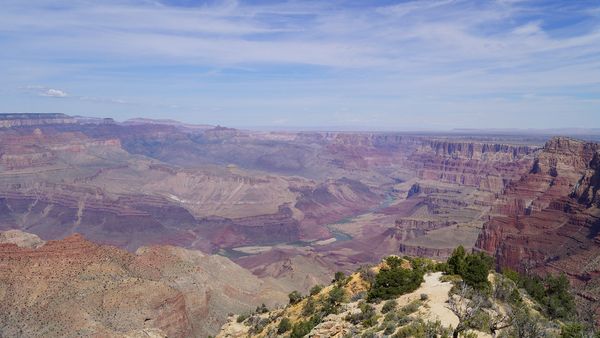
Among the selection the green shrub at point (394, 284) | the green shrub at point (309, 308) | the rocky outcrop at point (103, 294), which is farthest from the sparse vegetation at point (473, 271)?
the rocky outcrop at point (103, 294)

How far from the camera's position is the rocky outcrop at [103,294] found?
63.5 metres

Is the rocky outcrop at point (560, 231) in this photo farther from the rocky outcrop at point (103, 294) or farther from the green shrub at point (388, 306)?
the rocky outcrop at point (103, 294)

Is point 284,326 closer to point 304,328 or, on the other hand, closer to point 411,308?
point 304,328

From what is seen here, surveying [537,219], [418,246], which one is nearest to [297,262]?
[418,246]

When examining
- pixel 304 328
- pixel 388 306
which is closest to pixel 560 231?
pixel 304 328

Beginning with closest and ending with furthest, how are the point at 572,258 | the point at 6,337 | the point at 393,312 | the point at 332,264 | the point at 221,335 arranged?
the point at 393,312
the point at 221,335
the point at 6,337
the point at 572,258
the point at 332,264

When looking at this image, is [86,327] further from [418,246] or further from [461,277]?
[418,246]

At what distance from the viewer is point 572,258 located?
87125 mm

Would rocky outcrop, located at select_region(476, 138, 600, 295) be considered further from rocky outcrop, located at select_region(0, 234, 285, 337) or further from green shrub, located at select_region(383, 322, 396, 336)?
green shrub, located at select_region(383, 322, 396, 336)

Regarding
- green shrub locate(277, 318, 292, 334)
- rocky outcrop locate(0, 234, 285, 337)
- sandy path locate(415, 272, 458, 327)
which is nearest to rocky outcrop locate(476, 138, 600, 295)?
sandy path locate(415, 272, 458, 327)

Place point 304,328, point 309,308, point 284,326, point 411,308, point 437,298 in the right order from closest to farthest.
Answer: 1. point 411,308
2. point 437,298
3. point 304,328
4. point 284,326
5. point 309,308

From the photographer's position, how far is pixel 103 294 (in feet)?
226

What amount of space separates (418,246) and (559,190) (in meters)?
45.0

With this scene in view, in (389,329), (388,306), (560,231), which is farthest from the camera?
(560,231)
